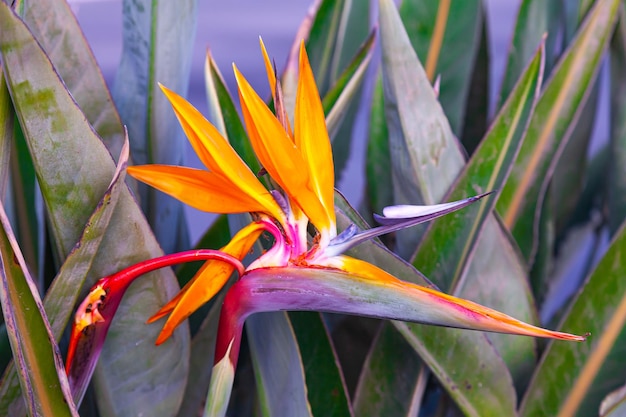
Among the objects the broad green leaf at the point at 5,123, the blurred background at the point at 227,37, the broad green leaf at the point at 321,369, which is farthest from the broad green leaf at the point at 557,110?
the blurred background at the point at 227,37

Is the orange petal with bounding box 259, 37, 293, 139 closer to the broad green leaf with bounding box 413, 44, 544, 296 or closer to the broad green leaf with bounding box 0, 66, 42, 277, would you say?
the broad green leaf with bounding box 413, 44, 544, 296

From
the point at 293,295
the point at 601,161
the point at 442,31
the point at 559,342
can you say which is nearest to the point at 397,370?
the point at 559,342

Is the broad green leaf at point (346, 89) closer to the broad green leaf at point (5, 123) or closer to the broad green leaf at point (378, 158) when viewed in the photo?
the broad green leaf at point (378, 158)

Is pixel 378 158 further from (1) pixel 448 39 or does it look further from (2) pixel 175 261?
(2) pixel 175 261

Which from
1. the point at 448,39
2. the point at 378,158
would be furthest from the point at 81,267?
the point at 448,39

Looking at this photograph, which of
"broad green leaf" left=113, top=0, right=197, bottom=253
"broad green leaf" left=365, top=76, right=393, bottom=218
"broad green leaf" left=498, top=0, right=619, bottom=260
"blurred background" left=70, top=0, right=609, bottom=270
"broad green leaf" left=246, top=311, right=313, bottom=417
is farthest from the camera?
"blurred background" left=70, top=0, right=609, bottom=270

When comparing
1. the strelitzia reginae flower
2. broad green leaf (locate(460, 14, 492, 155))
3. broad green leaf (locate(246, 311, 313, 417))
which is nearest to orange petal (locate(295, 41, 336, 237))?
the strelitzia reginae flower
